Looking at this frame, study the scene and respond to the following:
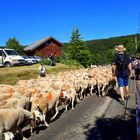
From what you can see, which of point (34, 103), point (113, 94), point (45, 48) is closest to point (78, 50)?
point (45, 48)

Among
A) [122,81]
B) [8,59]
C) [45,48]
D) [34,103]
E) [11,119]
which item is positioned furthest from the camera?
[45,48]

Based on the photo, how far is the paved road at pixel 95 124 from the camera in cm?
918

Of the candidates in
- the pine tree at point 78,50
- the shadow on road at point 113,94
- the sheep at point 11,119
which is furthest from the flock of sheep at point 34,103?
the pine tree at point 78,50

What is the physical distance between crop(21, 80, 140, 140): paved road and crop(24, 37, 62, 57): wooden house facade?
175 ft

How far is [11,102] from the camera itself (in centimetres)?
1039

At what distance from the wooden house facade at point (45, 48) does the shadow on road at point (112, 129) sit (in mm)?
55550

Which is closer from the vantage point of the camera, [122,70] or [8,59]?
[122,70]

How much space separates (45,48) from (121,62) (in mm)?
55967

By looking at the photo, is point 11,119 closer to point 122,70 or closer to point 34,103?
point 34,103

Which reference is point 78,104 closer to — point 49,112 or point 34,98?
point 49,112

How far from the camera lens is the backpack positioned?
14.3m

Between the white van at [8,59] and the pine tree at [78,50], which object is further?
the pine tree at [78,50]

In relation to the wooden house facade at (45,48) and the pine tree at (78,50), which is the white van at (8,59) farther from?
the wooden house facade at (45,48)

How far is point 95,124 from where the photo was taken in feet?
33.9
